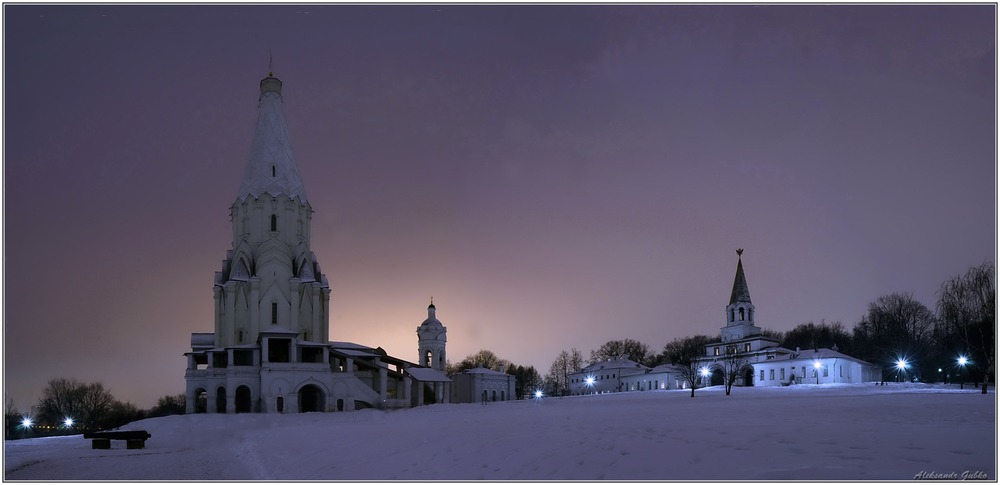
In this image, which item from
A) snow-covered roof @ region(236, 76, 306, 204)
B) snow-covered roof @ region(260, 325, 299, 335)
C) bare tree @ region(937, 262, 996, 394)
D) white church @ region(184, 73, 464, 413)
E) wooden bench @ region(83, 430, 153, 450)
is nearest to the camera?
wooden bench @ region(83, 430, 153, 450)

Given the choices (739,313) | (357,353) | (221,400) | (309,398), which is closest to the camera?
(221,400)

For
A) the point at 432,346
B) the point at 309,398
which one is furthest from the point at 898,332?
the point at 309,398

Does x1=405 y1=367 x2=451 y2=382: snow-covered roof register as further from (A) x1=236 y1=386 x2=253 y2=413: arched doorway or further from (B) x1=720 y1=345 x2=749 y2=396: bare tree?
(B) x1=720 y1=345 x2=749 y2=396: bare tree

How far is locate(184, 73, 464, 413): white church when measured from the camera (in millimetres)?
56938

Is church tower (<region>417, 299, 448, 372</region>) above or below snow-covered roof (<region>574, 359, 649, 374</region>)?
above

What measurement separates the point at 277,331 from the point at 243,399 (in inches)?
242

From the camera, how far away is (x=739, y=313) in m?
104

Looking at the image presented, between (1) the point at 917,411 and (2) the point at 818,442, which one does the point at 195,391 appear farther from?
(2) the point at 818,442

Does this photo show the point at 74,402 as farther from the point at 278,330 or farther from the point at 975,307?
the point at 975,307

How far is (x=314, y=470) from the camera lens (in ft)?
60.8

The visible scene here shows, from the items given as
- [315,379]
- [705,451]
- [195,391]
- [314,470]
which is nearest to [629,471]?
[705,451]

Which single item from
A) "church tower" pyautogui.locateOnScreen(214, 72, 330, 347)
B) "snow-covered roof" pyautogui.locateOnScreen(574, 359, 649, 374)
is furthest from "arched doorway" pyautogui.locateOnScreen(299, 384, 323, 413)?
"snow-covered roof" pyautogui.locateOnScreen(574, 359, 649, 374)

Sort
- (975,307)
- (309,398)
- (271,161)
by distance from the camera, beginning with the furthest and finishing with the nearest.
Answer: (271,161) → (309,398) → (975,307)

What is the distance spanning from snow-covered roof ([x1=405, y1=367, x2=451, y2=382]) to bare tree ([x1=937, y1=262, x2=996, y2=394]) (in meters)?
37.1
